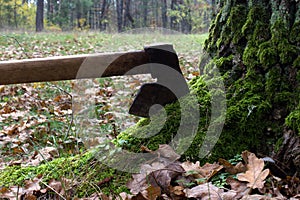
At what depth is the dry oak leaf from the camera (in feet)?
4.47

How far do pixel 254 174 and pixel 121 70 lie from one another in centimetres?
96

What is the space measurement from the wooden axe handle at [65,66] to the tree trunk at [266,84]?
0.58 m

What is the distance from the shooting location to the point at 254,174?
4.62 ft

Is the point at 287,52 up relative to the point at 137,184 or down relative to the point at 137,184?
up

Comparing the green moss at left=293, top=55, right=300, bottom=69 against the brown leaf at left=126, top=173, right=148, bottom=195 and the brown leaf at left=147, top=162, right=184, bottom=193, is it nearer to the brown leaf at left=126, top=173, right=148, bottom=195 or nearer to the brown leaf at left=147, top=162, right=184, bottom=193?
the brown leaf at left=147, top=162, right=184, bottom=193

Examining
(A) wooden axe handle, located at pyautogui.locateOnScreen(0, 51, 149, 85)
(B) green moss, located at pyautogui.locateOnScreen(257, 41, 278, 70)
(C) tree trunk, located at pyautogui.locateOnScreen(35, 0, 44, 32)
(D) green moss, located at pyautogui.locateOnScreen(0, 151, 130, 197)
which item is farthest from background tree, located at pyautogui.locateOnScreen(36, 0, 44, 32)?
(B) green moss, located at pyautogui.locateOnScreen(257, 41, 278, 70)

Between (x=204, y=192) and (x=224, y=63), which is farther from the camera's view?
(x=224, y=63)

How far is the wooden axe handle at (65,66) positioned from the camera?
73.3 inches

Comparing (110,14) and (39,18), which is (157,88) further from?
(110,14)

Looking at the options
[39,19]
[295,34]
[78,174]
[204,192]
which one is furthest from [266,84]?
[39,19]

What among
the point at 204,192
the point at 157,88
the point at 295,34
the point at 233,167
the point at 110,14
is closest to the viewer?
the point at 204,192

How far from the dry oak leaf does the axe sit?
636mm

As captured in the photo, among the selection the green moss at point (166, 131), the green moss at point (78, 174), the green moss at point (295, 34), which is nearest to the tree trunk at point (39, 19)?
the green moss at point (78, 174)

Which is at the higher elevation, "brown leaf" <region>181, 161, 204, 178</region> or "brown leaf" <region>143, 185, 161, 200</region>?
"brown leaf" <region>181, 161, 204, 178</region>
